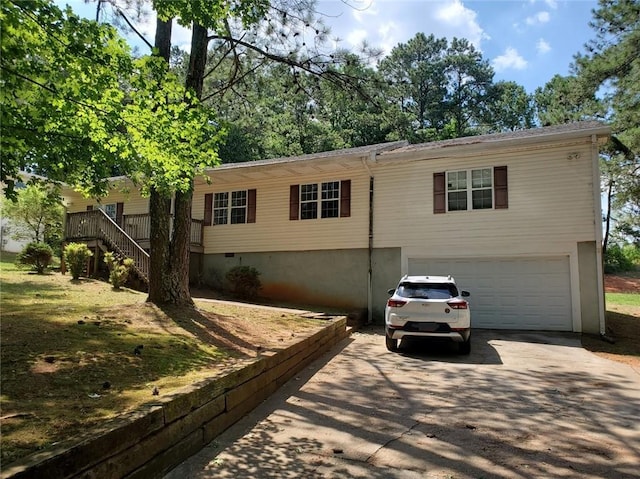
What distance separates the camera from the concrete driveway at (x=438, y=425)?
3.64 meters

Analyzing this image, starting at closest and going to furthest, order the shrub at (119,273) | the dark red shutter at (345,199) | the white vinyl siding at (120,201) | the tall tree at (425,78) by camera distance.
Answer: the shrub at (119,273), the dark red shutter at (345,199), the white vinyl siding at (120,201), the tall tree at (425,78)

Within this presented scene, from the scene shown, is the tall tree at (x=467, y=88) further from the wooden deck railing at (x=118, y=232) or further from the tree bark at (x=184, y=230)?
the tree bark at (x=184, y=230)

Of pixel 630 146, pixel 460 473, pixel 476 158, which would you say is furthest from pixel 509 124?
pixel 460 473

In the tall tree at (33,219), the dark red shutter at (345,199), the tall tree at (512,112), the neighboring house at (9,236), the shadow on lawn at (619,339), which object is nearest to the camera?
the shadow on lawn at (619,339)

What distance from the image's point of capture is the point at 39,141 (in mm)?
4191

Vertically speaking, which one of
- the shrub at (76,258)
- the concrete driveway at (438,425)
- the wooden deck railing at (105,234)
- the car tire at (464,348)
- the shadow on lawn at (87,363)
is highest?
the wooden deck railing at (105,234)

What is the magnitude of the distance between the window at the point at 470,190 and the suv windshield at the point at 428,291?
5163 mm

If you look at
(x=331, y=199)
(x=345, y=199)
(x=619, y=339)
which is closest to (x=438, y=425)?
(x=619, y=339)

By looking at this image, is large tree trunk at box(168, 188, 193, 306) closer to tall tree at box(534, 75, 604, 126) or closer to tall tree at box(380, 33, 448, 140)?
tall tree at box(534, 75, 604, 126)

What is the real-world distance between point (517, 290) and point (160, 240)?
989 centimetres

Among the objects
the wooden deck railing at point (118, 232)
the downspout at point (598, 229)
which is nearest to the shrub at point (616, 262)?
the downspout at point (598, 229)

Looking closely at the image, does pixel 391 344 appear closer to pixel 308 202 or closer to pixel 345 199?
pixel 345 199

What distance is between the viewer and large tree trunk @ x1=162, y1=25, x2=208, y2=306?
888 cm

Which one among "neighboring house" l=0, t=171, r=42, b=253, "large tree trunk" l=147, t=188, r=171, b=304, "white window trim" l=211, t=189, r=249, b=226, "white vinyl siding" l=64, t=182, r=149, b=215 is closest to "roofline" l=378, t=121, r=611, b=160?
"white window trim" l=211, t=189, r=249, b=226
